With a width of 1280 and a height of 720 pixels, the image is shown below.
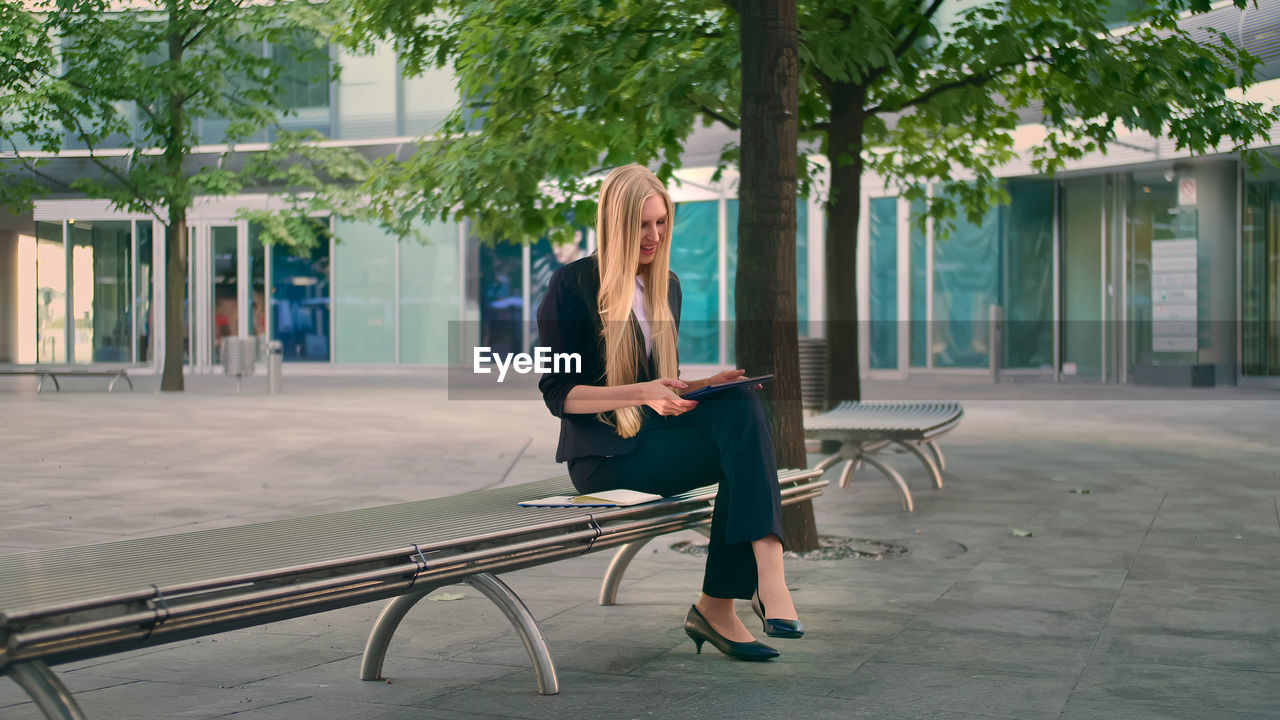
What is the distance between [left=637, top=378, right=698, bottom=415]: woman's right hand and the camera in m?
3.90

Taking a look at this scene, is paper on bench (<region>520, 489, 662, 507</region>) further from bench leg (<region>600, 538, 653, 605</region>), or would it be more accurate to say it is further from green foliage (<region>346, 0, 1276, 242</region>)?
green foliage (<region>346, 0, 1276, 242</region>)

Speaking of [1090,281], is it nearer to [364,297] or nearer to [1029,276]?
[1029,276]

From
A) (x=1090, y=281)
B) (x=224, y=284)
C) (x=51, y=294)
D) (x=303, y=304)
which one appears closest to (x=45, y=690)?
(x=1090, y=281)

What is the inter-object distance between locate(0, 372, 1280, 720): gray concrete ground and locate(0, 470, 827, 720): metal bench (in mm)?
432

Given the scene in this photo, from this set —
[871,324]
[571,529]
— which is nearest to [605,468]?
[571,529]

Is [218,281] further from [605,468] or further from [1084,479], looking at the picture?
[605,468]

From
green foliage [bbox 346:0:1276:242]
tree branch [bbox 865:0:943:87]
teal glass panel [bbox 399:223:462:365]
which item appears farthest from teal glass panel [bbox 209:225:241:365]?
tree branch [bbox 865:0:943:87]

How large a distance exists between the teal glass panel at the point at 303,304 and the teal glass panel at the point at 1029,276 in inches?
601

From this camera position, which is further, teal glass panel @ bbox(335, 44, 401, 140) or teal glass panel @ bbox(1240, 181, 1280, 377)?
teal glass panel @ bbox(335, 44, 401, 140)

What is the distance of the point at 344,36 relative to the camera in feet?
33.5

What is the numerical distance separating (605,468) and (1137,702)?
1.77 meters

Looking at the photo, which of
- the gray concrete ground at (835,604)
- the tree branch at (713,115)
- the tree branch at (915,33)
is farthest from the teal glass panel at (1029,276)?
the tree branch at (713,115)

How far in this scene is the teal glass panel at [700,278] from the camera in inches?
1077

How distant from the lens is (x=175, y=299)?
19656 millimetres
